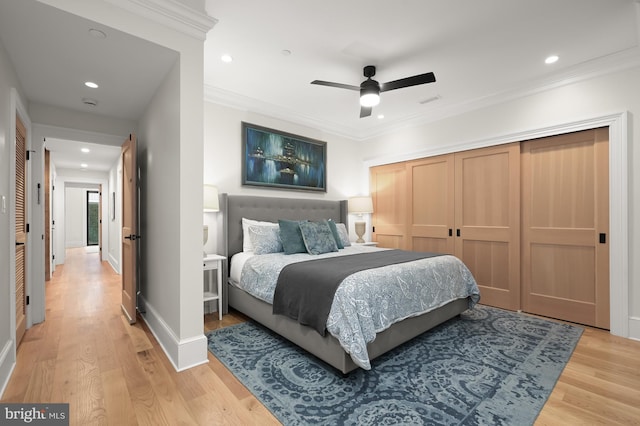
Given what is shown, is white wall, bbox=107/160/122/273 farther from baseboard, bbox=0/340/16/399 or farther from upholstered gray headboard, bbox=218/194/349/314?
baseboard, bbox=0/340/16/399

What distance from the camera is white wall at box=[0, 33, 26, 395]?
2047 millimetres

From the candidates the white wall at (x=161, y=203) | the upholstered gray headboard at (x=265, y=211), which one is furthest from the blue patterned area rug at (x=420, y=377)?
the upholstered gray headboard at (x=265, y=211)

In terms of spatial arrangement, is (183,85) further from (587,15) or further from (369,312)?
(587,15)

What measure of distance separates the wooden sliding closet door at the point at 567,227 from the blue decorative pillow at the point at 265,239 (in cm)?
306

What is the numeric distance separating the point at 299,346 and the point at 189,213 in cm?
146

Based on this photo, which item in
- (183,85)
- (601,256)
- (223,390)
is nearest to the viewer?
(223,390)

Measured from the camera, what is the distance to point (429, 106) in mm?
4219

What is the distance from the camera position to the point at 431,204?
447 cm

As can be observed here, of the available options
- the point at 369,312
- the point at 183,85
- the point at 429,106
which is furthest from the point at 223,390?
the point at 429,106

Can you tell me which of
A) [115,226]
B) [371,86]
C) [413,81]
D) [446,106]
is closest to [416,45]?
[413,81]

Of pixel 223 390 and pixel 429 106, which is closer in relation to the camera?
pixel 223 390

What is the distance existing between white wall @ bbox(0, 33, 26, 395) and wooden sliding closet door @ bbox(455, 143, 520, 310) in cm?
470

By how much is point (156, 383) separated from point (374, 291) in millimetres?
1679

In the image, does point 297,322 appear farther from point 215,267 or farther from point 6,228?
point 6,228
